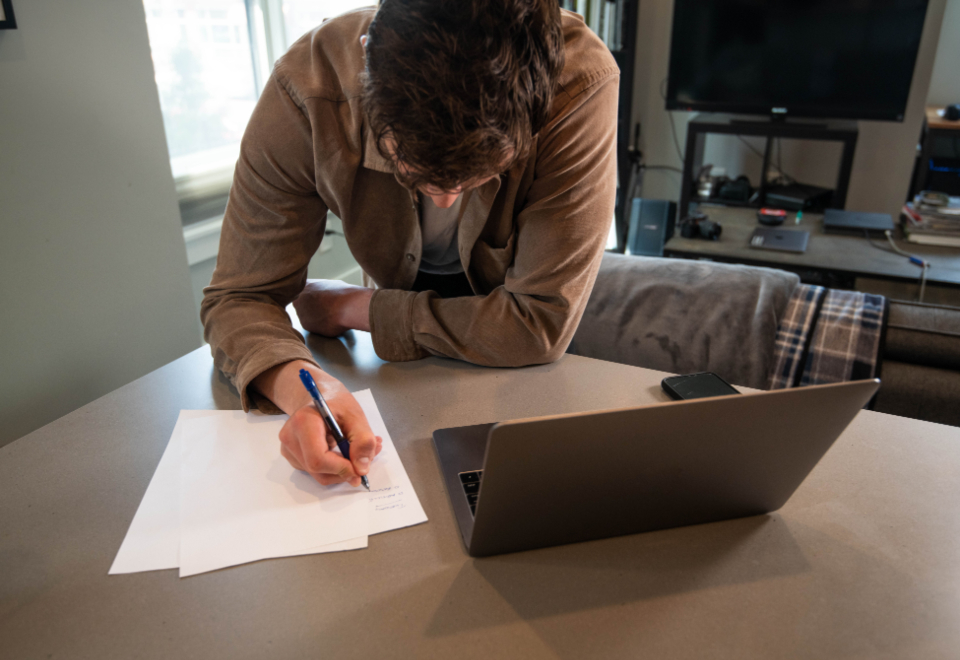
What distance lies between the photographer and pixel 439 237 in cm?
109

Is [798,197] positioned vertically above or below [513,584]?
below

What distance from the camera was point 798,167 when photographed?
10.3 ft

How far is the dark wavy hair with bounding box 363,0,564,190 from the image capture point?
582 mm

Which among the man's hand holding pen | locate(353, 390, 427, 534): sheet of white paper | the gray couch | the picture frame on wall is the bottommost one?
the gray couch

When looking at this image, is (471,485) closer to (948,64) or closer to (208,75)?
(208,75)

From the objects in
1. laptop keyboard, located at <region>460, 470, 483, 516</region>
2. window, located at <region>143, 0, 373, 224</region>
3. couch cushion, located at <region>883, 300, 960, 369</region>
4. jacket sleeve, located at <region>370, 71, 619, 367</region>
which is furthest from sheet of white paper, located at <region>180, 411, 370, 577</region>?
window, located at <region>143, 0, 373, 224</region>

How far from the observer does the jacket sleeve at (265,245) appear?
34.0 inches

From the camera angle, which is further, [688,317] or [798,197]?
[798,197]

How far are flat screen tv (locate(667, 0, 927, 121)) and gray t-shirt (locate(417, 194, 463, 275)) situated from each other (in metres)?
2.16

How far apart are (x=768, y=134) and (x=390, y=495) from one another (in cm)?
259

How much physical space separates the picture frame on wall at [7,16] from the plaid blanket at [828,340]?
1514 millimetres

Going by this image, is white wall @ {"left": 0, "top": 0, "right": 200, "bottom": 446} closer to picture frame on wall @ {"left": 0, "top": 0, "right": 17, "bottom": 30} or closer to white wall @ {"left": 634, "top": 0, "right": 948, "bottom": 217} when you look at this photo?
picture frame on wall @ {"left": 0, "top": 0, "right": 17, "bottom": 30}

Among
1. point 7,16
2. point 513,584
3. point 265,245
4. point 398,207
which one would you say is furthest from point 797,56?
point 513,584

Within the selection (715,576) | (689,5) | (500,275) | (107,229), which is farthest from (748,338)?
(689,5)
